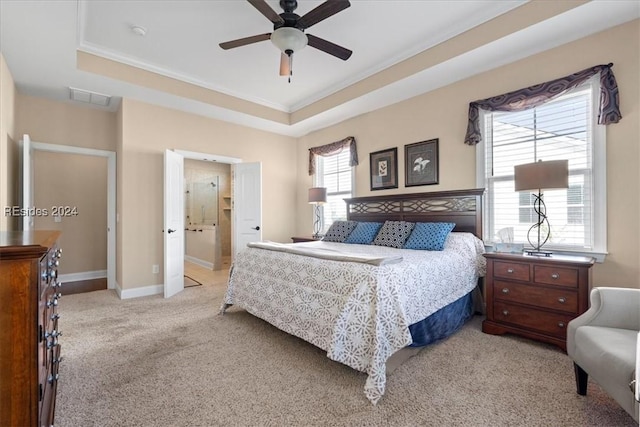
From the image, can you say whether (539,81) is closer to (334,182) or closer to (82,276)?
(334,182)

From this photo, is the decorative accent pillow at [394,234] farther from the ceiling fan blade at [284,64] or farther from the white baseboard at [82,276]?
the white baseboard at [82,276]

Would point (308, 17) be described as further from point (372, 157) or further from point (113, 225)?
point (113, 225)

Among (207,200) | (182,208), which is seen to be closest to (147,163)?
(182,208)

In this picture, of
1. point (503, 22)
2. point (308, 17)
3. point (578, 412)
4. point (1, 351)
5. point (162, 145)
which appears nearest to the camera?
point (1, 351)

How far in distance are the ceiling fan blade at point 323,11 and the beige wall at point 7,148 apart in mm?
3079

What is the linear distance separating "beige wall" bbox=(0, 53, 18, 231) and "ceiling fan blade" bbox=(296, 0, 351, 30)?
3.08 metres

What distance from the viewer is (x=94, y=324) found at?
3031mm

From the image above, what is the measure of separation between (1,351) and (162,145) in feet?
13.3

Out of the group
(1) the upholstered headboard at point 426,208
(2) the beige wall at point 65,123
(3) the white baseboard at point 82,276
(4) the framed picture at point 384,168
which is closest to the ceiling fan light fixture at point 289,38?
(4) the framed picture at point 384,168

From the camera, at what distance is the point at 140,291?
4160 millimetres

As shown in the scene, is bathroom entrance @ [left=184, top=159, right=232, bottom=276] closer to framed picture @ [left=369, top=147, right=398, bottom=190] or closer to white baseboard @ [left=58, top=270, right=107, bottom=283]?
white baseboard @ [left=58, top=270, right=107, bottom=283]

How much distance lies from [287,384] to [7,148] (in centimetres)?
406

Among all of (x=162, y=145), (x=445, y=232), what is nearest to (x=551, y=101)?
(x=445, y=232)

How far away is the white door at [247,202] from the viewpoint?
5020 mm
